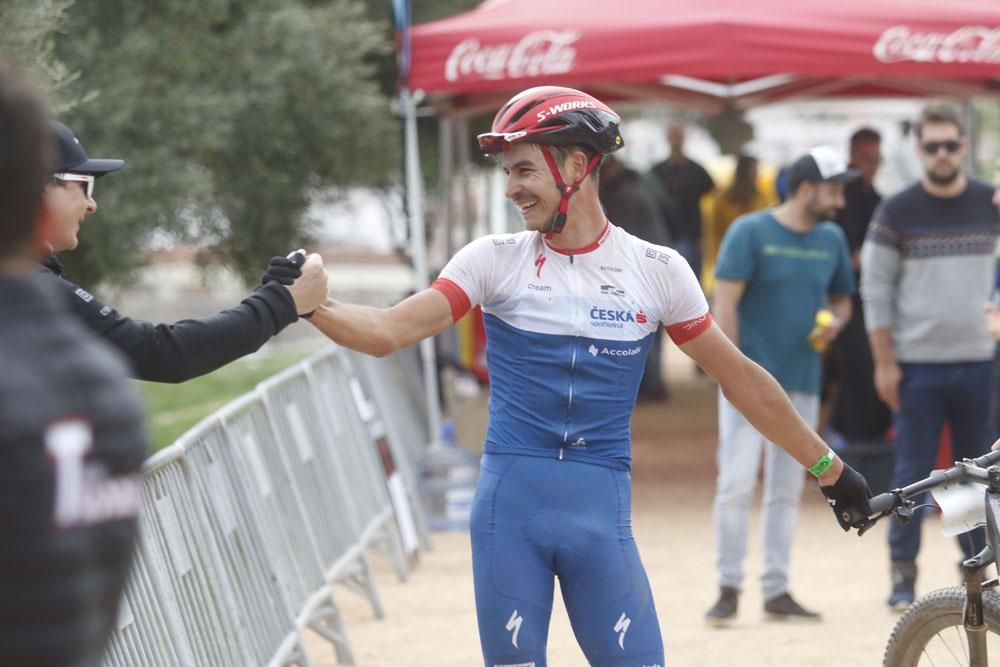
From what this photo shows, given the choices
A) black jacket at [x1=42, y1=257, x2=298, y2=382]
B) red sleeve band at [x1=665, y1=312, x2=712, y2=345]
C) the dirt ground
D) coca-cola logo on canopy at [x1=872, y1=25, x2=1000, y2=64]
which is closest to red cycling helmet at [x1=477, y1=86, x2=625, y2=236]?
red sleeve band at [x1=665, y1=312, x2=712, y2=345]

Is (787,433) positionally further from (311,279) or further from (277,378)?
(277,378)

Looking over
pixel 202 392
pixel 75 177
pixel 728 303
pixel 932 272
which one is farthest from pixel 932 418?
pixel 202 392

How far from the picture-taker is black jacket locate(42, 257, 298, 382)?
3.42m

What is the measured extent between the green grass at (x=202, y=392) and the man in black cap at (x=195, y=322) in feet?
29.7

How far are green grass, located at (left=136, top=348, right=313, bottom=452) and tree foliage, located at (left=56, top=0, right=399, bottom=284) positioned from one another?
4.74 ft

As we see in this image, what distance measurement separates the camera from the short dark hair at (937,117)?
279 inches

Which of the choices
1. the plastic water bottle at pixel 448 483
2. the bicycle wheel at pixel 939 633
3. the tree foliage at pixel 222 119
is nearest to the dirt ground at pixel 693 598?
the plastic water bottle at pixel 448 483

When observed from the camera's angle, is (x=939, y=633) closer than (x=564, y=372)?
No

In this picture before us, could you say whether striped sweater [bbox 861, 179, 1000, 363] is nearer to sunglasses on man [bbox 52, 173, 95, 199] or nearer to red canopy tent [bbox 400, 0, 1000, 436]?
red canopy tent [bbox 400, 0, 1000, 436]

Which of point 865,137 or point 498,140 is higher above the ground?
point 498,140

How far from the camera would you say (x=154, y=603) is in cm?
447

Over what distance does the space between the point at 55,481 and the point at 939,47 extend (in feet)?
29.0

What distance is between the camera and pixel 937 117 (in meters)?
7.09

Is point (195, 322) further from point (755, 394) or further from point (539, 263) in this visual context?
point (755, 394)
